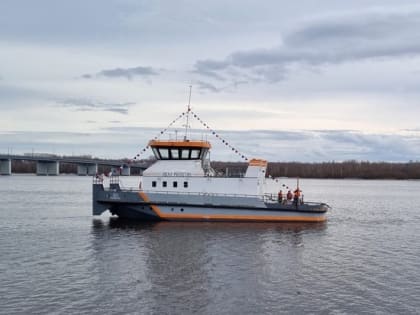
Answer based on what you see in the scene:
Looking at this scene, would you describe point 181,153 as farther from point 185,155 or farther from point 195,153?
point 195,153

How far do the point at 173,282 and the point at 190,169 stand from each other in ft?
47.4

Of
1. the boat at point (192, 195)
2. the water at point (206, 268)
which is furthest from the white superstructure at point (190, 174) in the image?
the water at point (206, 268)

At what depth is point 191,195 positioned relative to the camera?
3122cm

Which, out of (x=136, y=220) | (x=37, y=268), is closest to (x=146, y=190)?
(x=136, y=220)

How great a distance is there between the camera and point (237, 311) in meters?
14.9

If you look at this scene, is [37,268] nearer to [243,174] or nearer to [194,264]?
[194,264]

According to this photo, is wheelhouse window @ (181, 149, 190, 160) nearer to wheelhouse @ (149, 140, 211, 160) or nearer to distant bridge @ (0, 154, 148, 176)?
wheelhouse @ (149, 140, 211, 160)

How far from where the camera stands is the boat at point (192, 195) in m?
31.1

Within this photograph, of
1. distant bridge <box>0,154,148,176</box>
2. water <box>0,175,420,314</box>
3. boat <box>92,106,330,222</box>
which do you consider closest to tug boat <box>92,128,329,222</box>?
boat <box>92,106,330,222</box>


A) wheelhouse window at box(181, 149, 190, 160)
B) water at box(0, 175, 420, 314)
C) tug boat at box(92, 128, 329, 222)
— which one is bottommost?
water at box(0, 175, 420, 314)

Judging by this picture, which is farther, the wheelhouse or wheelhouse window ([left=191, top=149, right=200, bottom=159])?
wheelhouse window ([left=191, top=149, right=200, bottom=159])

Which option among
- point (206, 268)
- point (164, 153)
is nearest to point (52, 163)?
point (164, 153)

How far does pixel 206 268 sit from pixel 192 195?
11707mm

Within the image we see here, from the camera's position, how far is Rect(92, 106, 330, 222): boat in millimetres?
31141
